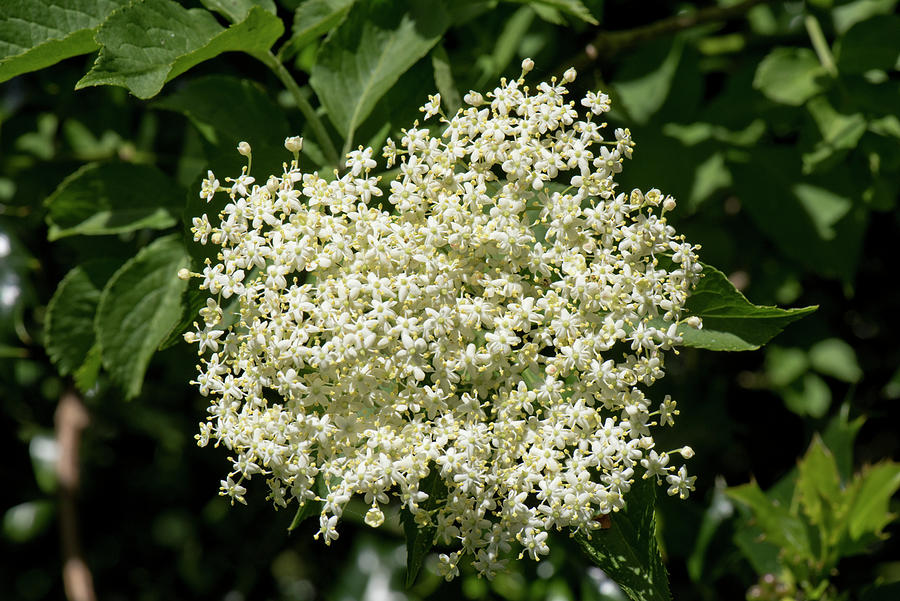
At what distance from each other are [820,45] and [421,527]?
2138 mm

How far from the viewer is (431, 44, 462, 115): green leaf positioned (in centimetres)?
217

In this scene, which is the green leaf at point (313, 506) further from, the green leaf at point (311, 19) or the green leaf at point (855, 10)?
the green leaf at point (855, 10)

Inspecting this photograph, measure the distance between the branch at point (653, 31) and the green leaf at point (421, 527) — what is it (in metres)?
1.43

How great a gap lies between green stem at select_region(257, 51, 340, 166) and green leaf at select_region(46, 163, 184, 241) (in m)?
0.55

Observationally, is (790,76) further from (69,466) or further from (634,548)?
(69,466)

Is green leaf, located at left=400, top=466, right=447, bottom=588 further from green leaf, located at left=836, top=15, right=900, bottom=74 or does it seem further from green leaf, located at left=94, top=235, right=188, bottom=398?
green leaf, located at left=836, top=15, right=900, bottom=74

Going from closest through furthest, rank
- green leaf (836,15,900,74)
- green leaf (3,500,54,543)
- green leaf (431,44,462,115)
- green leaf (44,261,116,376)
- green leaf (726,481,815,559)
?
green leaf (431,44,462,115) < green leaf (44,261,116,376) < green leaf (836,15,900,74) < green leaf (726,481,815,559) < green leaf (3,500,54,543)

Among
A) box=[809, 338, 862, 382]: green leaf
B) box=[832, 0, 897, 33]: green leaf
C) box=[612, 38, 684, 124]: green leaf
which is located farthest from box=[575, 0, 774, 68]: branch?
box=[809, 338, 862, 382]: green leaf

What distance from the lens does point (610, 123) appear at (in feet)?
9.52

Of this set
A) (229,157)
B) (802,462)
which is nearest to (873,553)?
(802,462)

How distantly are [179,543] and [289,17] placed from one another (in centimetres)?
250

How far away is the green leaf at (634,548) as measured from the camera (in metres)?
1.93

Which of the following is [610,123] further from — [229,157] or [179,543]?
[179,543]

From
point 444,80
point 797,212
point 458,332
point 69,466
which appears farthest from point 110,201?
point 797,212
